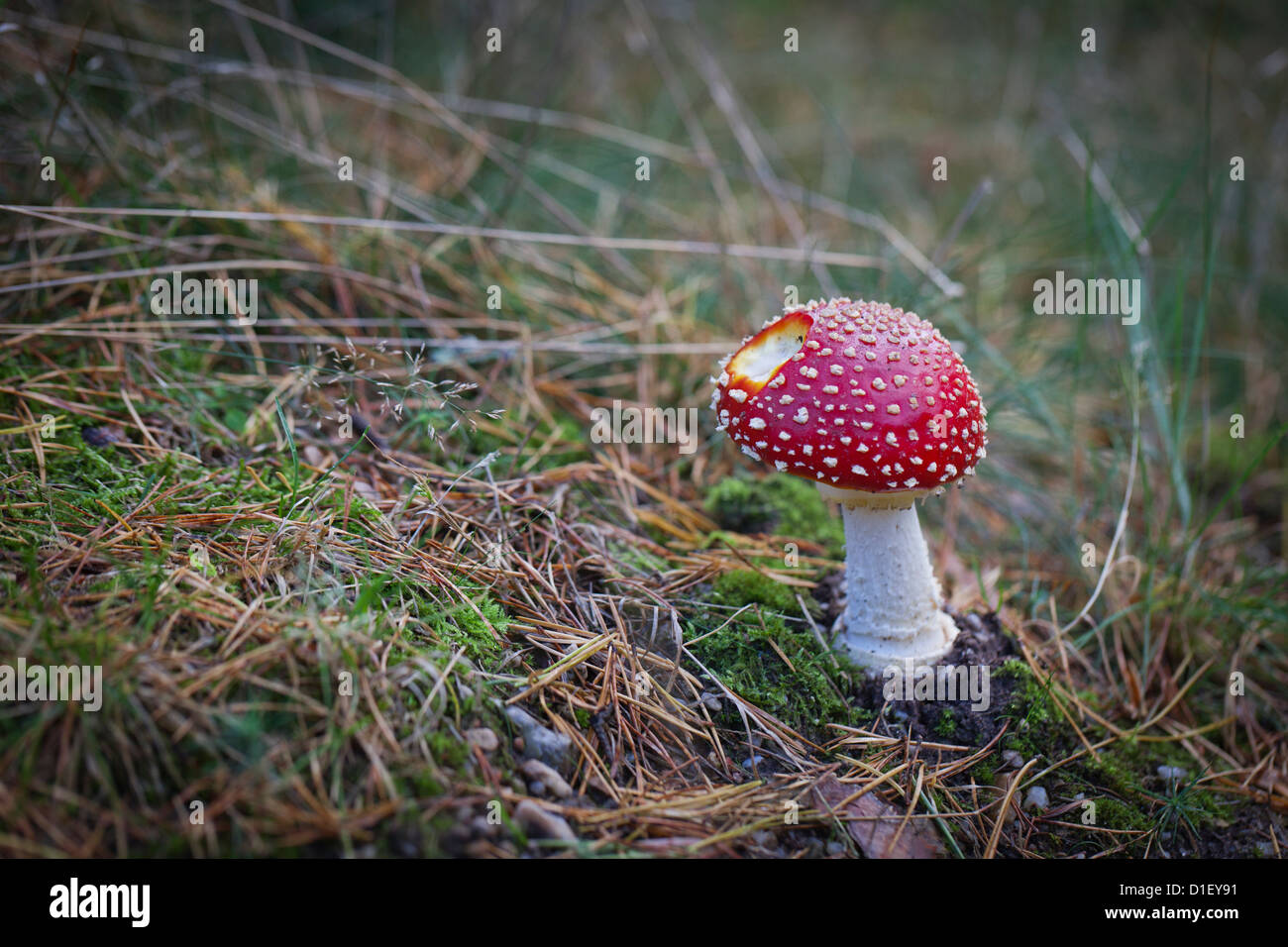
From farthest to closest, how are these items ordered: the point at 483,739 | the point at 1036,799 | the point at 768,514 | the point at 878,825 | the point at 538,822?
the point at 768,514, the point at 1036,799, the point at 878,825, the point at 483,739, the point at 538,822

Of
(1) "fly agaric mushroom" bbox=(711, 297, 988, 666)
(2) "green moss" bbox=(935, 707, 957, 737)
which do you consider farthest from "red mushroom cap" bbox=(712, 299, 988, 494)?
(2) "green moss" bbox=(935, 707, 957, 737)

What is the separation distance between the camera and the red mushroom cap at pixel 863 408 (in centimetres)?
239

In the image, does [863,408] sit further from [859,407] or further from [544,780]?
[544,780]

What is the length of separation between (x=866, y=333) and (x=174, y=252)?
116 inches

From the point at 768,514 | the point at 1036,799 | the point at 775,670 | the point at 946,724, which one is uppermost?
the point at 768,514

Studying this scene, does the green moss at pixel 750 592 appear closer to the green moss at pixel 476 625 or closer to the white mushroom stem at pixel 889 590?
the white mushroom stem at pixel 889 590

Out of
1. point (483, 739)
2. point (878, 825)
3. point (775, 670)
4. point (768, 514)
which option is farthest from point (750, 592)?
point (483, 739)

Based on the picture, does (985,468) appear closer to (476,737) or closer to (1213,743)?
(1213,743)

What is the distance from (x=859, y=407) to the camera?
7.82ft

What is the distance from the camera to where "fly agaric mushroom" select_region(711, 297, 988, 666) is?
2391 mm

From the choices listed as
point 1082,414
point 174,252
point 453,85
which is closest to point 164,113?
point 174,252

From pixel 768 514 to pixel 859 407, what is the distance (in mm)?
1203

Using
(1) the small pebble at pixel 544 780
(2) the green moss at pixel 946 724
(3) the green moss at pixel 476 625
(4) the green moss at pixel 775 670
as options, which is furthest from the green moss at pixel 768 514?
(1) the small pebble at pixel 544 780

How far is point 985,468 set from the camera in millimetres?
3916
